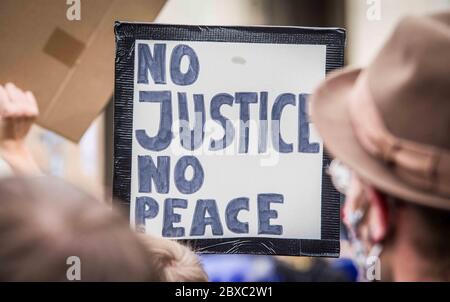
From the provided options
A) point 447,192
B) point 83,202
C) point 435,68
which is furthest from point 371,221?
point 83,202

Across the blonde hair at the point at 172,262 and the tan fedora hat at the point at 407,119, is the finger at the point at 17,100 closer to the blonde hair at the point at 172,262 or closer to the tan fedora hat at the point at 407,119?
the blonde hair at the point at 172,262

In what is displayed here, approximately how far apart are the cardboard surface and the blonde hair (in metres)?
0.56

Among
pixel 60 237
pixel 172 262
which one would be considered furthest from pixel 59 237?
pixel 172 262

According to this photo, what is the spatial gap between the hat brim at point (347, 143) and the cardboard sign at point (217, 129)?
115 centimetres

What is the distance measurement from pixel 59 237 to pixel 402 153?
724 mm

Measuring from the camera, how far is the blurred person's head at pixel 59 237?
3.31 feet

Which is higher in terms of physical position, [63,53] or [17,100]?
[63,53]

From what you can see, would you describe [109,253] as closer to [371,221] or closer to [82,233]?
[82,233]

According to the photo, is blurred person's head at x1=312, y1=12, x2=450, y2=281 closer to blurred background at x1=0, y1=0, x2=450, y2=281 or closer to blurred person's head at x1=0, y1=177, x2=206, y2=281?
blurred person's head at x1=0, y1=177, x2=206, y2=281

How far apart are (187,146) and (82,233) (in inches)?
74.5

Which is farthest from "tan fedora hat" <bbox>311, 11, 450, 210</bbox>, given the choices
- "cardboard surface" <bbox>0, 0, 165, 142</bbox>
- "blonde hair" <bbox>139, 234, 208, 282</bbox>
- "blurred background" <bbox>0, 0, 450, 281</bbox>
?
"cardboard surface" <bbox>0, 0, 165, 142</bbox>

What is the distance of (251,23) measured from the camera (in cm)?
295

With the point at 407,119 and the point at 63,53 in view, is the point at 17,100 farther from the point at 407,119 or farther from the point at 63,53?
the point at 407,119

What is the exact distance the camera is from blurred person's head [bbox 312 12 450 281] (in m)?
1.48
